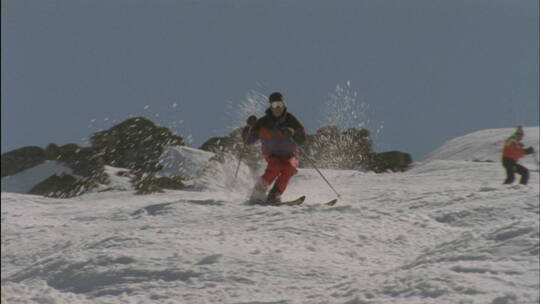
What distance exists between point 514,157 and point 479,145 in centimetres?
1079

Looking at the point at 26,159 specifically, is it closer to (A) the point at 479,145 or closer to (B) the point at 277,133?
(B) the point at 277,133

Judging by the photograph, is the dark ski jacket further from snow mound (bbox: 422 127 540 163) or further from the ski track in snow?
snow mound (bbox: 422 127 540 163)

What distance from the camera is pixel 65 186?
14.4 meters

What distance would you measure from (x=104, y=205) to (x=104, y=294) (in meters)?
4.97

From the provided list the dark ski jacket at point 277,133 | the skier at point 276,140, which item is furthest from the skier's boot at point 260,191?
the dark ski jacket at point 277,133

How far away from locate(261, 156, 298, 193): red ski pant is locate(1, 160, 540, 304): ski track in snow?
78cm

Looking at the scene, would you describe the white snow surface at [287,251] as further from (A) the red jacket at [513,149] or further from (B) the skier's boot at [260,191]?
(A) the red jacket at [513,149]

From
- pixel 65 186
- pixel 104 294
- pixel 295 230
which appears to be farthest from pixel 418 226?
pixel 65 186

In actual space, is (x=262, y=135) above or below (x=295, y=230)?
above

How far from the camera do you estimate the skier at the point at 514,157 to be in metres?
10.2

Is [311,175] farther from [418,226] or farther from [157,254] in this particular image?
[157,254]

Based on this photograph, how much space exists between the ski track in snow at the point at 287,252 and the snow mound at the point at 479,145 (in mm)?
10911

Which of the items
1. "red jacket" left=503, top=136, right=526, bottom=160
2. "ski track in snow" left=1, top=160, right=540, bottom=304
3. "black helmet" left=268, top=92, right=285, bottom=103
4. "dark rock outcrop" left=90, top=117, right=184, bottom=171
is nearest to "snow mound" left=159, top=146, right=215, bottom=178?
"dark rock outcrop" left=90, top=117, right=184, bottom=171

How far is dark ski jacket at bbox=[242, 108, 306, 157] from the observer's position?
933 centimetres
